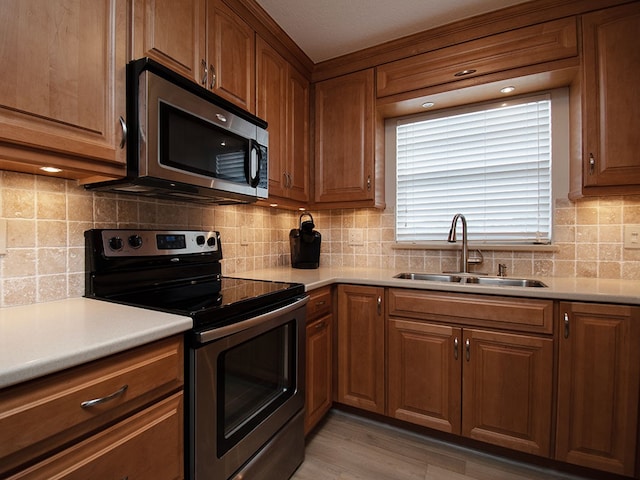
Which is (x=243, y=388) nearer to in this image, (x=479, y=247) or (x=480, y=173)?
(x=479, y=247)

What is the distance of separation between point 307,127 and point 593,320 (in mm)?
2017

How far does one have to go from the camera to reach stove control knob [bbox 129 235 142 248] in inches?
53.8

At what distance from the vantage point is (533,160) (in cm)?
203

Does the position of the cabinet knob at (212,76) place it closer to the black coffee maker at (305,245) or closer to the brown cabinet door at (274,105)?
the brown cabinet door at (274,105)

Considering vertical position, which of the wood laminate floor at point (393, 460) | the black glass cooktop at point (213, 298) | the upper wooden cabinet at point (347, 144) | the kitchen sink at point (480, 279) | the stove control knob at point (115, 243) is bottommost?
the wood laminate floor at point (393, 460)

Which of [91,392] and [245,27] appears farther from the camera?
[245,27]

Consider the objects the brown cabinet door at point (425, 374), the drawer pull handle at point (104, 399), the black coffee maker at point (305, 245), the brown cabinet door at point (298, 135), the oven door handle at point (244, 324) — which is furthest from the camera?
the black coffee maker at point (305, 245)

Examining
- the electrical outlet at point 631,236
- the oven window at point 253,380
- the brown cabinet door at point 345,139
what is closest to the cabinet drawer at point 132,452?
the oven window at point 253,380

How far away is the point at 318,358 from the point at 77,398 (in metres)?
1.28

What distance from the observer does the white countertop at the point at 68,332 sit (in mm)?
646

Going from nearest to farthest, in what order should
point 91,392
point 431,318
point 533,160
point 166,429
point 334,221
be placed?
point 91,392 → point 166,429 → point 431,318 → point 533,160 → point 334,221

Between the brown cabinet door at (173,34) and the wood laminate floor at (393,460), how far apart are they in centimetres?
193

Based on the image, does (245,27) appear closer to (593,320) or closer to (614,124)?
(614,124)

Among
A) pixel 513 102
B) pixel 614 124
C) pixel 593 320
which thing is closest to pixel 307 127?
pixel 513 102
